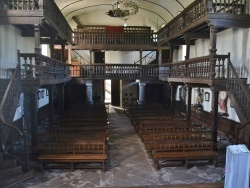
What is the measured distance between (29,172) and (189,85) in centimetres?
Answer: 816

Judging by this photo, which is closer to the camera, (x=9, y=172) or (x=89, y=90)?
(x=9, y=172)

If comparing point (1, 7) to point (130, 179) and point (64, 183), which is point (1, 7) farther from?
point (130, 179)

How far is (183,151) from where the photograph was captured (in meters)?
8.46

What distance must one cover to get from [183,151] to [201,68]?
3529mm

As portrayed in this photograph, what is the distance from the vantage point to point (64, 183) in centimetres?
691

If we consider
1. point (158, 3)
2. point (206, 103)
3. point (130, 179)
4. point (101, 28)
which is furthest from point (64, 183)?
point (101, 28)

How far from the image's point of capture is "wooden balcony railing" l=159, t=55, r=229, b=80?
346 inches

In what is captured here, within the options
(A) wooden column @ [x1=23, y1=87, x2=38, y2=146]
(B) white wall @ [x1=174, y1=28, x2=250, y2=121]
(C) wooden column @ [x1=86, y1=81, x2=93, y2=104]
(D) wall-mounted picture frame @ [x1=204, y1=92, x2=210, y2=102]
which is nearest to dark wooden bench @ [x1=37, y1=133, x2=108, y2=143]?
(A) wooden column @ [x1=23, y1=87, x2=38, y2=146]

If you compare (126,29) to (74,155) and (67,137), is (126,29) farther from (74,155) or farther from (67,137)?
(74,155)

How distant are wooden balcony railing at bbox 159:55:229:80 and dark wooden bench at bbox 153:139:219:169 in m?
2.53

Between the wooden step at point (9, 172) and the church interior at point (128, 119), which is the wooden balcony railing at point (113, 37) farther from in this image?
the wooden step at point (9, 172)

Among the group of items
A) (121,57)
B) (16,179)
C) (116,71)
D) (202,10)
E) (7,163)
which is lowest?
→ (16,179)

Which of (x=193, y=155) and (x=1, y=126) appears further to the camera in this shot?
(x=193, y=155)

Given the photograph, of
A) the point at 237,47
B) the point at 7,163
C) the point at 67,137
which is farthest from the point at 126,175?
the point at 237,47
